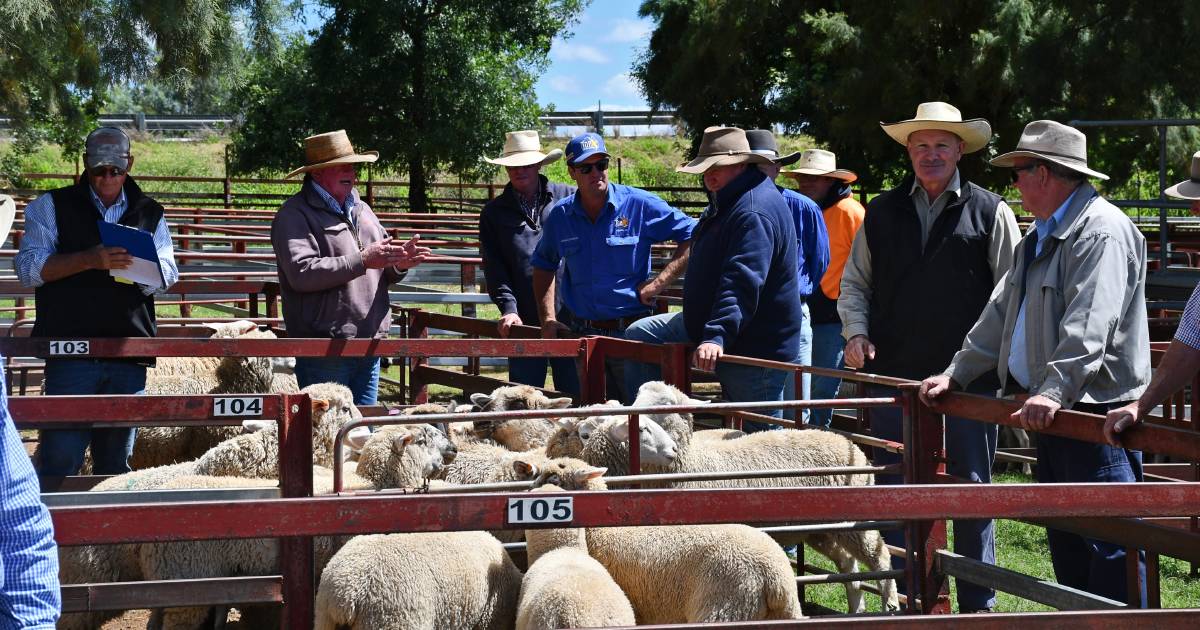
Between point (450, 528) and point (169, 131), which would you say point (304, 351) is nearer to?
point (450, 528)

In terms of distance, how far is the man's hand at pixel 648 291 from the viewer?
5.76m

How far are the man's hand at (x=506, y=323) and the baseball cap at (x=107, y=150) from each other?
1.89 meters

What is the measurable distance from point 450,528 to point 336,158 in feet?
12.0

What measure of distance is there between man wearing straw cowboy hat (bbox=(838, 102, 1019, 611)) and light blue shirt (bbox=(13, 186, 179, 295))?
2.99m

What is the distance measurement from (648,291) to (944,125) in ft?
5.46

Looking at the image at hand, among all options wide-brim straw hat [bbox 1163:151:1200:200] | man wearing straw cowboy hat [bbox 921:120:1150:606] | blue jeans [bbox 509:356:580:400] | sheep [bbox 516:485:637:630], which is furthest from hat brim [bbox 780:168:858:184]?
sheep [bbox 516:485:637:630]

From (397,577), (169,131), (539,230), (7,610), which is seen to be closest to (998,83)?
(539,230)

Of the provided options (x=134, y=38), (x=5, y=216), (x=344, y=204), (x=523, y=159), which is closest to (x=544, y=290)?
(x=523, y=159)

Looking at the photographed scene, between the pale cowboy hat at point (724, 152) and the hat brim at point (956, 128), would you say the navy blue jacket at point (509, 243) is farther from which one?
the hat brim at point (956, 128)

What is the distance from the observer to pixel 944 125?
470cm

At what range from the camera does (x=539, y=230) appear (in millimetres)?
6738

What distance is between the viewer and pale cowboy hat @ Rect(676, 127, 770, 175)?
5.33 meters

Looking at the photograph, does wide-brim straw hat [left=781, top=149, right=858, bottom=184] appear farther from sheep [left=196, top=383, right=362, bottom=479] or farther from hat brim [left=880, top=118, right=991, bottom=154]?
sheep [left=196, top=383, right=362, bottom=479]

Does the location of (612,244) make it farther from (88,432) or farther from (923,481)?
(88,432)
